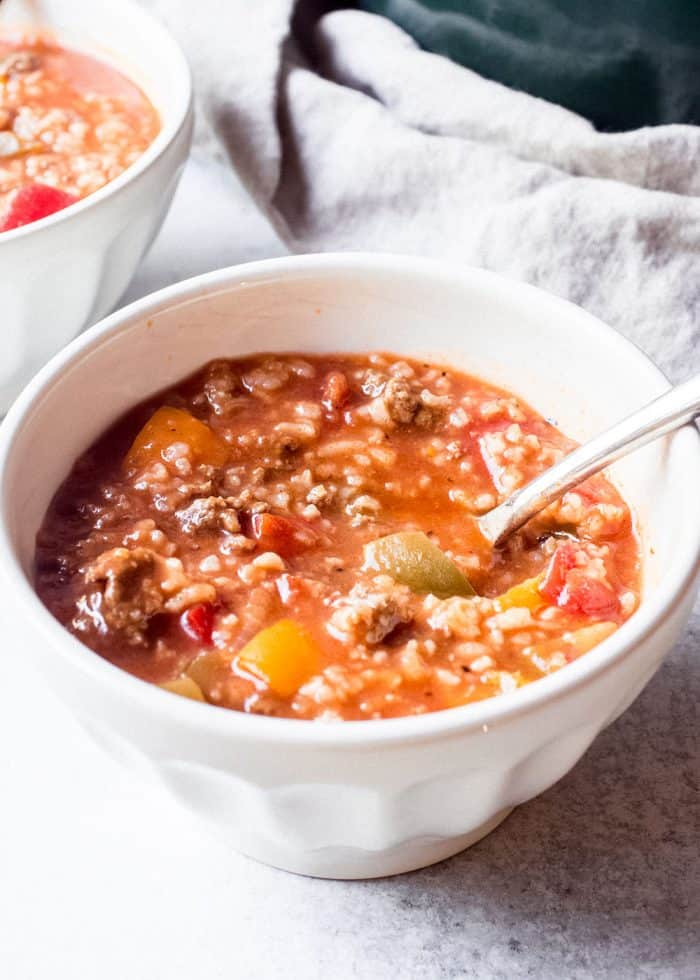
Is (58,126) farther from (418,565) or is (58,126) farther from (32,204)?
(418,565)

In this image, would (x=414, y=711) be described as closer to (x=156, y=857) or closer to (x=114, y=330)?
(x=156, y=857)

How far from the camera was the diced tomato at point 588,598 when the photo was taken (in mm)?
2078

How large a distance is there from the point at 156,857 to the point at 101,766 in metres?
0.21

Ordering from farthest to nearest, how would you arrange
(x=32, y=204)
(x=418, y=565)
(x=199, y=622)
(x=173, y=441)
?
(x=32, y=204) → (x=173, y=441) → (x=418, y=565) → (x=199, y=622)

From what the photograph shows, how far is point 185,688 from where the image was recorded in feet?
6.28

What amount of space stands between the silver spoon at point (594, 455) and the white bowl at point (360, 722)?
51mm

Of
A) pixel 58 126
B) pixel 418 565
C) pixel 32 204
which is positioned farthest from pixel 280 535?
pixel 58 126

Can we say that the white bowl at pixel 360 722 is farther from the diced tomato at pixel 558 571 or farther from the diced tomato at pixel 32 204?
the diced tomato at pixel 32 204

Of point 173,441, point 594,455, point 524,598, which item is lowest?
point 173,441

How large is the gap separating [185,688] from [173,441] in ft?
1.89

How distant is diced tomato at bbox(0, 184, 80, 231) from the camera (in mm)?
2928

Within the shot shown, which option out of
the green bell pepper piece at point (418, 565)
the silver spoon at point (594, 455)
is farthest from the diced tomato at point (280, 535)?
the silver spoon at point (594, 455)

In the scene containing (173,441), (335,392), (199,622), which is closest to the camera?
(199,622)

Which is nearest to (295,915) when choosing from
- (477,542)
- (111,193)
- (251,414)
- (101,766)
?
(101,766)
